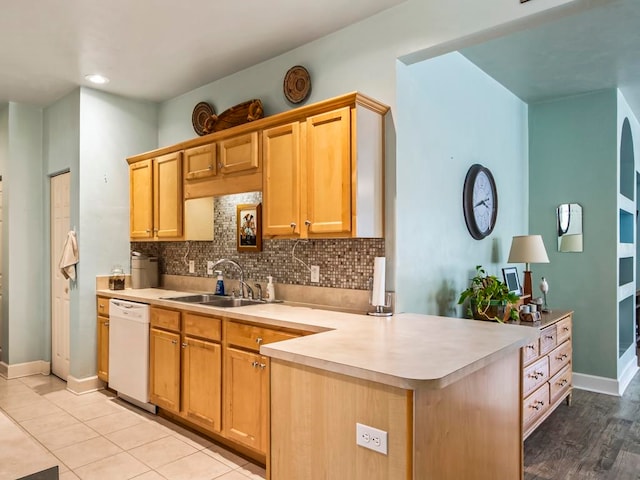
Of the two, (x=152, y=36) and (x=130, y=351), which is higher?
(x=152, y=36)

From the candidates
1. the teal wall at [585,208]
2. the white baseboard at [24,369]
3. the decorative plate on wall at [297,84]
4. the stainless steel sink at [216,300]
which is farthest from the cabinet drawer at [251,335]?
the teal wall at [585,208]

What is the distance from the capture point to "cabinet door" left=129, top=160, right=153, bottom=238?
13.5 ft

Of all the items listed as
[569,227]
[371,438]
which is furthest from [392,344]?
[569,227]

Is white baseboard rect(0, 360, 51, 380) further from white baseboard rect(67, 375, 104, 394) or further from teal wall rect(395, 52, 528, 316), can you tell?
teal wall rect(395, 52, 528, 316)

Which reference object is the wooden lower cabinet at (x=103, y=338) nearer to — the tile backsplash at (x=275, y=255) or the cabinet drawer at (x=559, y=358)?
the tile backsplash at (x=275, y=255)

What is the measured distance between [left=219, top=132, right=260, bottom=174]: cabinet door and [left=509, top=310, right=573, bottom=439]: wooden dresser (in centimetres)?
216

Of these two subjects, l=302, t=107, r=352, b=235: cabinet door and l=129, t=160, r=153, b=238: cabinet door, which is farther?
l=129, t=160, r=153, b=238: cabinet door

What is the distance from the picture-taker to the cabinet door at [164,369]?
328 cm

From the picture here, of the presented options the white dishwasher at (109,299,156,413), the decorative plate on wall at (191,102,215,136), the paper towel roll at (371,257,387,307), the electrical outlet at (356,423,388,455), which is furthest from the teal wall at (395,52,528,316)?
the white dishwasher at (109,299,156,413)

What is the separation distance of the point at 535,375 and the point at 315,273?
1.67m

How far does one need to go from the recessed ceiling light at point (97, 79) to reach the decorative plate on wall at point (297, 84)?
1740 millimetres

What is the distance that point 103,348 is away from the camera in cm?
406

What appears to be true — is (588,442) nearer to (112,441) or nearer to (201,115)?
(112,441)

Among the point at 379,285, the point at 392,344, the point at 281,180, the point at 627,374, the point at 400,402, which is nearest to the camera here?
the point at 400,402
